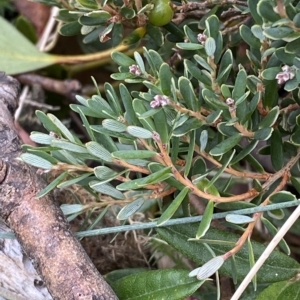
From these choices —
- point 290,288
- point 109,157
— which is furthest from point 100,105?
point 290,288

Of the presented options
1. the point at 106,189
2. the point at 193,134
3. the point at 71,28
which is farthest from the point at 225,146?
the point at 71,28

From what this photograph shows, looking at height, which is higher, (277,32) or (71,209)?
(277,32)

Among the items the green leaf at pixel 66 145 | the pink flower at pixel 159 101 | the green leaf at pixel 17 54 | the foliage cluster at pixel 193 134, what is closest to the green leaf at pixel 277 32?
the foliage cluster at pixel 193 134

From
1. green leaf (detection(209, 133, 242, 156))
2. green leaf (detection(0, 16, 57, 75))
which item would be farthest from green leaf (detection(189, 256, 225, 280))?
green leaf (detection(0, 16, 57, 75))

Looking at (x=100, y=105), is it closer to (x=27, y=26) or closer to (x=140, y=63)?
(x=140, y=63)

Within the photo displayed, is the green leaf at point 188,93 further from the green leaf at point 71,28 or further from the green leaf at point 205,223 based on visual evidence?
the green leaf at point 71,28

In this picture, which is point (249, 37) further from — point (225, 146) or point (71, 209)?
point (71, 209)
